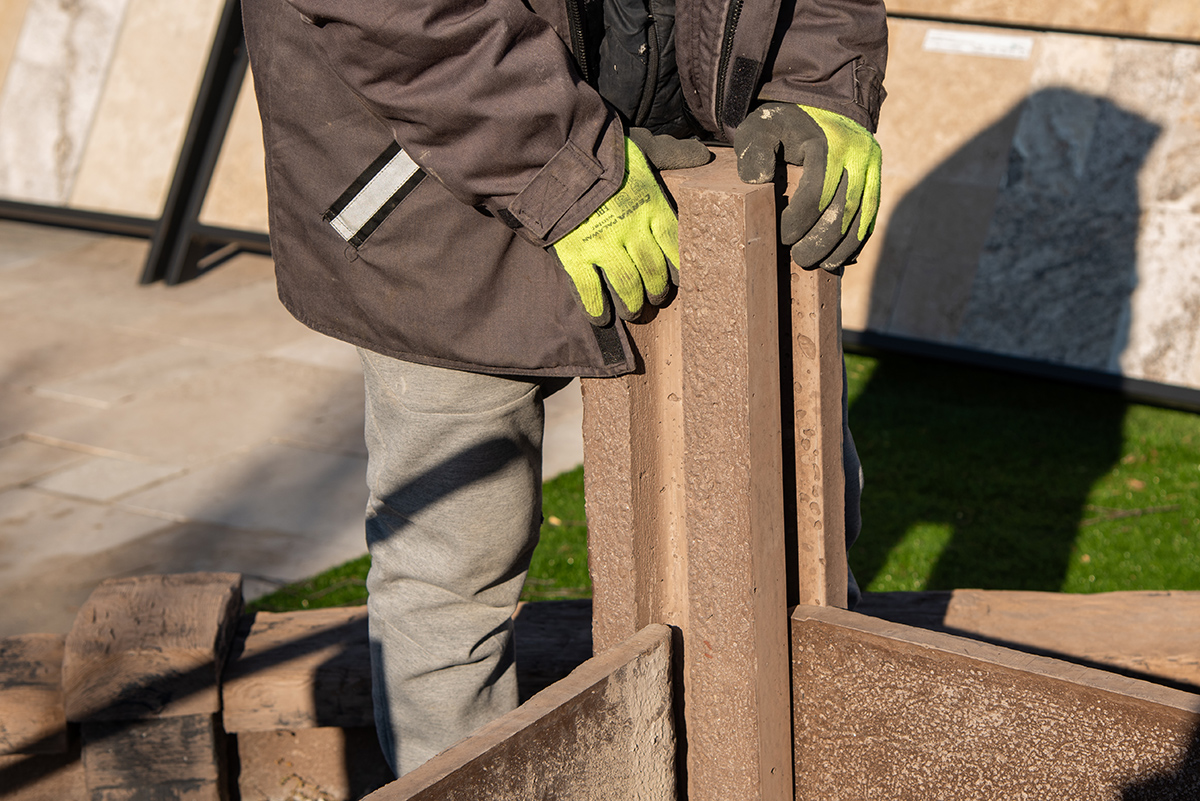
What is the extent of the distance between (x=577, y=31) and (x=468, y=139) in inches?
10.5

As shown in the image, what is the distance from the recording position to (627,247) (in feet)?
5.08

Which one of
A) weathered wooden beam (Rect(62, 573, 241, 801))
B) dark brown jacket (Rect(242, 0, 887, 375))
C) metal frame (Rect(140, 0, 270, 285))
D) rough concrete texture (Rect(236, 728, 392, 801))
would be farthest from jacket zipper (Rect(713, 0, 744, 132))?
metal frame (Rect(140, 0, 270, 285))

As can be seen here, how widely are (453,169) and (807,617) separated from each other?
31.4 inches

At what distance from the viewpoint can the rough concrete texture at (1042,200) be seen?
4770mm

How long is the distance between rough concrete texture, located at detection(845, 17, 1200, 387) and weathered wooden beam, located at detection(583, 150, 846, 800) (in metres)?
3.51

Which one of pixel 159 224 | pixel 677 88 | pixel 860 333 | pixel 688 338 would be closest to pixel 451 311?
pixel 688 338

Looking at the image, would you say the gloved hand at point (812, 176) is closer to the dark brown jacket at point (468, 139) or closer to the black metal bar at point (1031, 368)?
the dark brown jacket at point (468, 139)

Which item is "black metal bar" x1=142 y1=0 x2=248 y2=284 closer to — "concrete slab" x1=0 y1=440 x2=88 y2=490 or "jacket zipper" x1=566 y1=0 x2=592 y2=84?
"concrete slab" x1=0 y1=440 x2=88 y2=490

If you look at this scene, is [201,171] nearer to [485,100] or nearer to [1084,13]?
[1084,13]

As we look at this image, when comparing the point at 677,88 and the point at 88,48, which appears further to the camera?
the point at 88,48

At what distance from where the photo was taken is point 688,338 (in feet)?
5.27

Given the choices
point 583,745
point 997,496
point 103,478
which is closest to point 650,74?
point 583,745

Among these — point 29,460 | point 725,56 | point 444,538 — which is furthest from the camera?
point 29,460

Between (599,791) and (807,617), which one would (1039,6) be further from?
(599,791)
